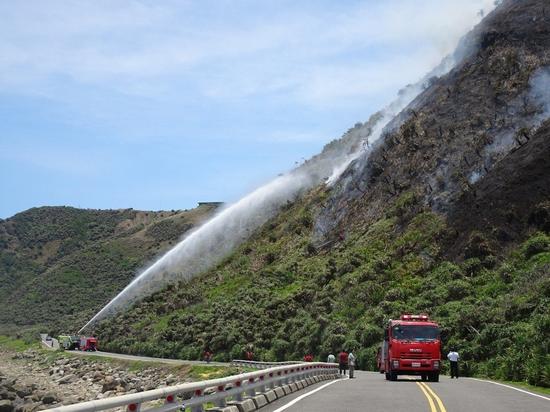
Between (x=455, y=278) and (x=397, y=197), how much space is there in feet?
66.5

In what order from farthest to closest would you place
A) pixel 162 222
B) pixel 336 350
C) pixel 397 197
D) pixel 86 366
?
pixel 162 222 → pixel 397 197 → pixel 86 366 → pixel 336 350

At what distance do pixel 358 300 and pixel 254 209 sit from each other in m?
49.6

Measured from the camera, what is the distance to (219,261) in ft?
320

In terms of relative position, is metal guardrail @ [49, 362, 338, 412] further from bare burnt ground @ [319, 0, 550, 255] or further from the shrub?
bare burnt ground @ [319, 0, 550, 255]

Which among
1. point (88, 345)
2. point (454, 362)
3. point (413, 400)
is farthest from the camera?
point (88, 345)

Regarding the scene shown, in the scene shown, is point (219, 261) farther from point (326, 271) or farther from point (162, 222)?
point (162, 222)

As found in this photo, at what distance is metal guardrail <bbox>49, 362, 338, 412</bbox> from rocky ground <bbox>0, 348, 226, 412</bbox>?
1568 cm

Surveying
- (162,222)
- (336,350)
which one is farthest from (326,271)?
(162,222)

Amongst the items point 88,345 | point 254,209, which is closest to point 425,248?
point 88,345

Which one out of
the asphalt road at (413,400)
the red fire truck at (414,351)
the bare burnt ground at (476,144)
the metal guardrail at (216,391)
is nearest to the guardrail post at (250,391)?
the metal guardrail at (216,391)

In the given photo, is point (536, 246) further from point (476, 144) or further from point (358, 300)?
point (476, 144)

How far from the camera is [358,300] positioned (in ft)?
206

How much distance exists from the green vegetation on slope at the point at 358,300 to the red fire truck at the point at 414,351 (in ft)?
13.0

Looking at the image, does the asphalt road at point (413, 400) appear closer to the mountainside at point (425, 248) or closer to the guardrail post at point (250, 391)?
the guardrail post at point (250, 391)
